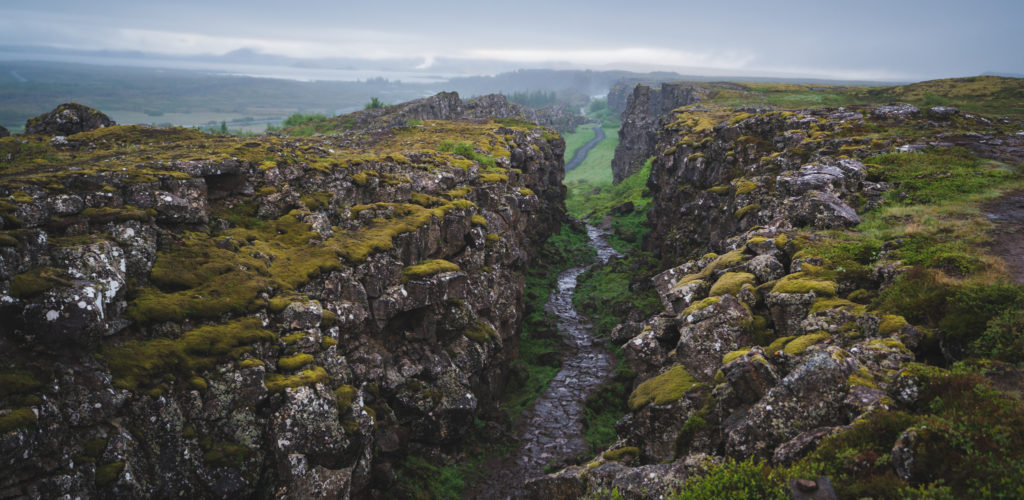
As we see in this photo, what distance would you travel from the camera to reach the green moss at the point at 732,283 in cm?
2491

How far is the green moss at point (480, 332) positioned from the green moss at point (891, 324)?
969 inches

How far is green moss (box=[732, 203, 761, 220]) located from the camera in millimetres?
38656

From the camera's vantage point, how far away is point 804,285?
72.7 ft

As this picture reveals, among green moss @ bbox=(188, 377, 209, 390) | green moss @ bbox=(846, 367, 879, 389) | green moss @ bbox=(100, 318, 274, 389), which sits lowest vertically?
green moss @ bbox=(188, 377, 209, 390)

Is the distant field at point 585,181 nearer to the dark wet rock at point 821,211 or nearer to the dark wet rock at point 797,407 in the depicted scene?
the dark wet rock at point 821,211

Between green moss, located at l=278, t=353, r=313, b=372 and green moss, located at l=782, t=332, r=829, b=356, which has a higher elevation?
green moss, located at l=782, t=332, r=829, b=356

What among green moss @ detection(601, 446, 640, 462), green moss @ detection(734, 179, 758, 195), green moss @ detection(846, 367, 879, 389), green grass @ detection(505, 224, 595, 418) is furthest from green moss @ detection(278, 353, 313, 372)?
green moss @ detection(734, 179, 758, 195)

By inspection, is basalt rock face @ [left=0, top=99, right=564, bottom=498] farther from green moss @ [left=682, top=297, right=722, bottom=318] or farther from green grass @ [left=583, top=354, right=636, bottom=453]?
green moss @ [left=682, top=297, right=722, bottom=318]

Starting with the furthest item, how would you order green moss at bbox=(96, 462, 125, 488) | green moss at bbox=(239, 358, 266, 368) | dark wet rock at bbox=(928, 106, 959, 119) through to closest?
dark wet rock at bbox=(928, 106, 959, 119) < green moss at bbox=(239, 358, 266, 368) < green moss at bbox=(96, 462, 125, 488)

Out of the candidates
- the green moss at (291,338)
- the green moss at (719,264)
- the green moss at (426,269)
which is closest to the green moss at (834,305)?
the green moss at (719,264)

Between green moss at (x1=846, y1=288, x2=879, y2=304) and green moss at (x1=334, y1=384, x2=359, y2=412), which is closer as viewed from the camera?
green moss at (x1=846, y1=288, x2=879, y2=304)

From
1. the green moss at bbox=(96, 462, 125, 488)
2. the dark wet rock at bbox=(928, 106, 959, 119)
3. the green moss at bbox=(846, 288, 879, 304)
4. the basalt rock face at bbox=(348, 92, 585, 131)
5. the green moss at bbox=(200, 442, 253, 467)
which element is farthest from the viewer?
the basalt rock face at bbox=(348, 92, 585, 131)

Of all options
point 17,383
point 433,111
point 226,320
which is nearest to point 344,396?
point 226,320

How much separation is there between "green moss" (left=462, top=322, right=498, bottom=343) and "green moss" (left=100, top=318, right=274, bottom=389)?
Answer: 51.5 ft
